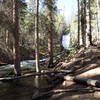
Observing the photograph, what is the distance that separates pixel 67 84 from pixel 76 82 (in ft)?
1.72

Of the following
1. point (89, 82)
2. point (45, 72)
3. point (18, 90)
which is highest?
point (89, 82)

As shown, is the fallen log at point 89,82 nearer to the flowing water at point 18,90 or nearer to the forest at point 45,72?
the forest at point 45,72

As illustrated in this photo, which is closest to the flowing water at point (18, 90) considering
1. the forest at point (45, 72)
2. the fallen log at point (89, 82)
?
the forest at point (45, 72)

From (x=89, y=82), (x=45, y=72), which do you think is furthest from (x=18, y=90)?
(x=89, y=82)

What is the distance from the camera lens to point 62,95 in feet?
28.9

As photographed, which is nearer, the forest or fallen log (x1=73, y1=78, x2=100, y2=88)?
fallen log (x1=73, y1=78, x2=100, y2=88)

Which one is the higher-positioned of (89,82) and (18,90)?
(89,82)

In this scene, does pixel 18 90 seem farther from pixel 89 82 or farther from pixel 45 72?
pixel 89 82

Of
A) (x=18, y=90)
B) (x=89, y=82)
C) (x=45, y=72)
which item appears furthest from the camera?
(x=45, y=72)

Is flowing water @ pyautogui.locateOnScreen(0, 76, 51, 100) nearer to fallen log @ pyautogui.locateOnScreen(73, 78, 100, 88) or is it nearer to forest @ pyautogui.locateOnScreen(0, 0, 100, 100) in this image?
forest @ pyautogui.locateOnScreen(0, 0, 100, 100)

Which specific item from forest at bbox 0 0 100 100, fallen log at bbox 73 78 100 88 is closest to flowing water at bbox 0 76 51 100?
forest at bbox 0 0 100 100

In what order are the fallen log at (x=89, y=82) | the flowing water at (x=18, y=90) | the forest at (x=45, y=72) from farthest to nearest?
the flowing water at (x=18, y=90), the forest at (x=45, y=72), the fallen log at (x=89, y=82)

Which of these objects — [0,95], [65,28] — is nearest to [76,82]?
[0,95]

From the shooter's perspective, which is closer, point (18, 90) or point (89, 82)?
point (89, 82)
